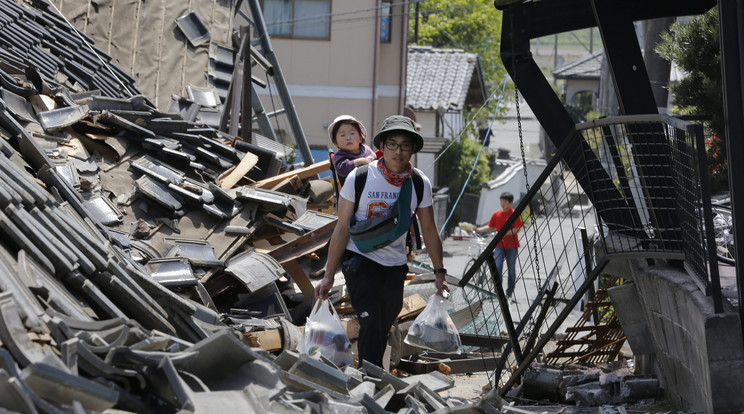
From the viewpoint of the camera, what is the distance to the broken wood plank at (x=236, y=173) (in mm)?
10594

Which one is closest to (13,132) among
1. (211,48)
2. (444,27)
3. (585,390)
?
(585,390)

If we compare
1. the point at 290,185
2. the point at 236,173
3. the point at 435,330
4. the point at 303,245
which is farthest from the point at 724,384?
the point at 236,173

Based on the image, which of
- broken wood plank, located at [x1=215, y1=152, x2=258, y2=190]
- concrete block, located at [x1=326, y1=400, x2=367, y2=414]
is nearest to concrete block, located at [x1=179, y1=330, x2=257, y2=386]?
concrete block, located at [x1=326, y1=400, x2=367, y2=414]

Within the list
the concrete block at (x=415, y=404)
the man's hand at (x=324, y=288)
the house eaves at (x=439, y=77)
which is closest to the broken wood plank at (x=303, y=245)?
the man's hand at (x=324, y=288)

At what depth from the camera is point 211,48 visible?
16.5m

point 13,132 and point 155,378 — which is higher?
point 13,132

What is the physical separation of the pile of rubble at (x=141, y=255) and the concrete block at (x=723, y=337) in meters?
1.37

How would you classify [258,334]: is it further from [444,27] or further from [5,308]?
[444,27]

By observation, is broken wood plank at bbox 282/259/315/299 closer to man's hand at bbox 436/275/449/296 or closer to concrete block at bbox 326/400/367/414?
man's hand at bbox 436/275/449/296

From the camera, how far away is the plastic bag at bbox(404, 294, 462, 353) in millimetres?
6430

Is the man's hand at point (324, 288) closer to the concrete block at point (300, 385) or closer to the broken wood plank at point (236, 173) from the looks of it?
the concrete block at point (300, 385)

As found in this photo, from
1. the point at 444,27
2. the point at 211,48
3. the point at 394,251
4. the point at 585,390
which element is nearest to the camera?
the point at 394,251

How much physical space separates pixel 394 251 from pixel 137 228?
3.83 m

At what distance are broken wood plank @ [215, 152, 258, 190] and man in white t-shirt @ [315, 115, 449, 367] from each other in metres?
4.37
